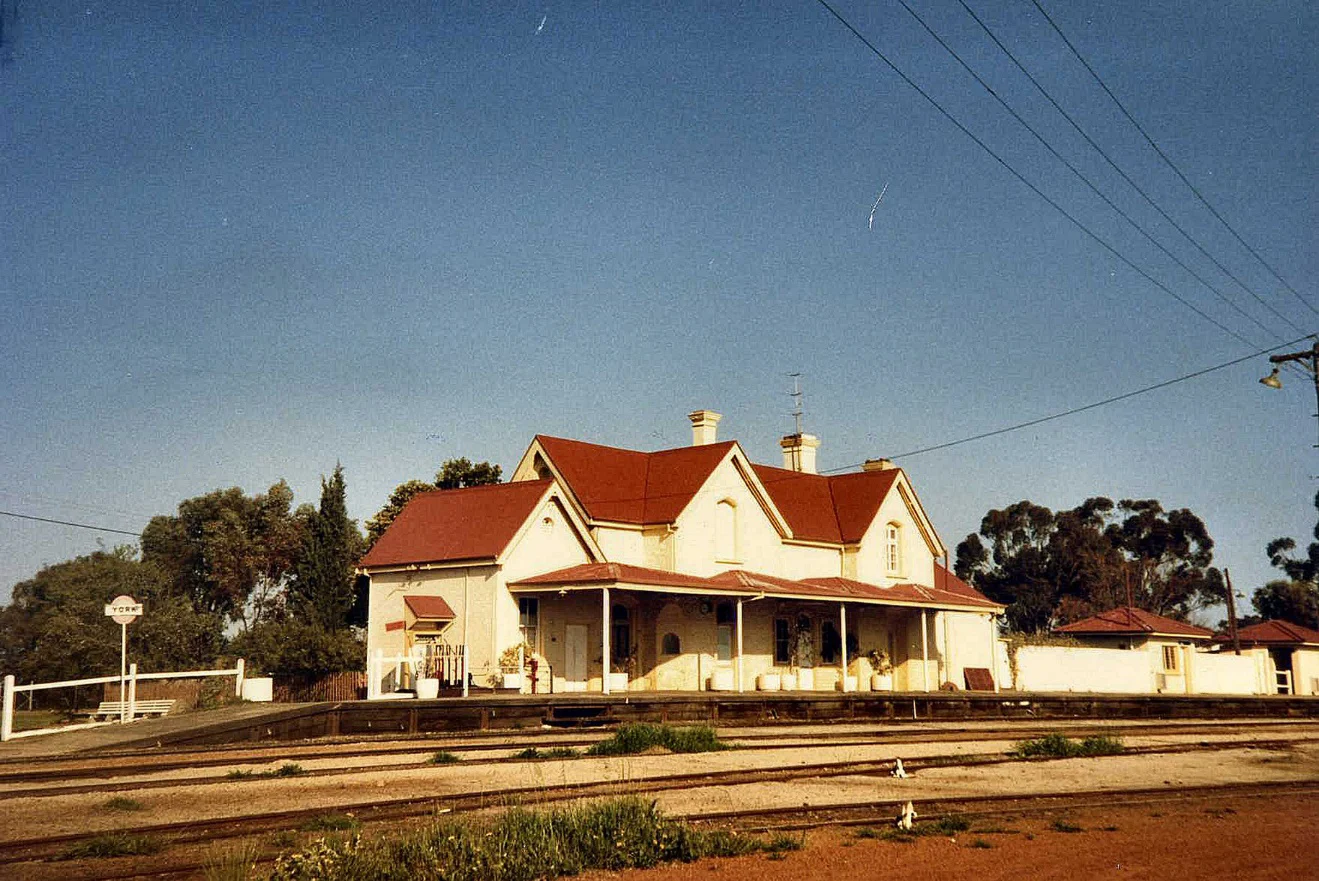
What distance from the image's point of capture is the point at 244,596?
5872 cm

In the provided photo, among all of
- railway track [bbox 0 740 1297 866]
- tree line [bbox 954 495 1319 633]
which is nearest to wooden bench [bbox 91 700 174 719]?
railway track [bbox 0 740 1297 866]

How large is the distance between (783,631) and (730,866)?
89.9 feet

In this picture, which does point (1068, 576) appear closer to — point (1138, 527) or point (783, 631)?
point (1138, 527)

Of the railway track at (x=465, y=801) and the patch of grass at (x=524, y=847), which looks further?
the railway track at (x=465, y=801)

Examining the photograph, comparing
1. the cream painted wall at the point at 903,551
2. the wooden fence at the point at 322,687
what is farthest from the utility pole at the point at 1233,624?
the wooden fence at the point at 322,687

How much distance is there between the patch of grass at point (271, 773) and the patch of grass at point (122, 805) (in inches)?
90.9

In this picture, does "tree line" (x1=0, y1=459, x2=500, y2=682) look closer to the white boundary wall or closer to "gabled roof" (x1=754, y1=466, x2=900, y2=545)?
"gabled roof" (x1=754, y1=466, x2=900, y2=545)

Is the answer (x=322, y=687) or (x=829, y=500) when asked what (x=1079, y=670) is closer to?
(x=829, y=500)

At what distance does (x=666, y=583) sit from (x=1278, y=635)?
122 feet

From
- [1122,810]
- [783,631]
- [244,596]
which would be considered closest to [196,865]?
[1122,810]

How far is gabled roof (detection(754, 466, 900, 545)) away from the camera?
39.9 meters

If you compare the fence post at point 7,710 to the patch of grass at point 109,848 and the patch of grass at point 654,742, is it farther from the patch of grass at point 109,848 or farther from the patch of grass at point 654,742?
the patch of grass at point 109,848

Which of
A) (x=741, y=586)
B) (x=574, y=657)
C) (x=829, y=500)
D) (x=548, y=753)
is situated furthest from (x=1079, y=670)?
(x=548, y=753)

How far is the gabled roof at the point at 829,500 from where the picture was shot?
39906 millimetres
